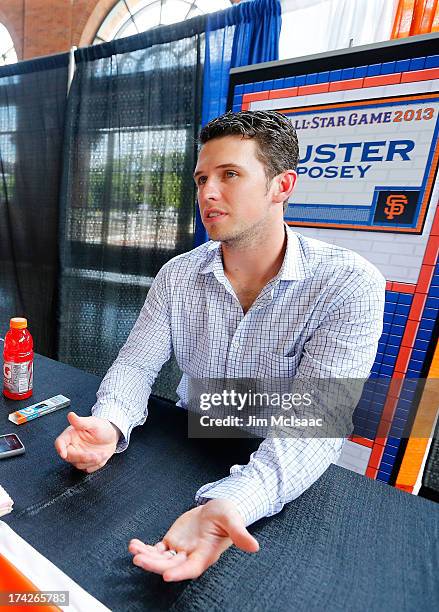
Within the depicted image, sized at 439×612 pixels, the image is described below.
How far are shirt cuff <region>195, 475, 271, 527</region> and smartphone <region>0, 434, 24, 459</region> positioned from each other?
1.31 feet

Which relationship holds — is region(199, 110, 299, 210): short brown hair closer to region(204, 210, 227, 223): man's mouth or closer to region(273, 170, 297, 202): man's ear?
region(273, 170, 297, 202): man's ear

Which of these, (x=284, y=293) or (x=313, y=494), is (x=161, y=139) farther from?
(x=313, y=494)

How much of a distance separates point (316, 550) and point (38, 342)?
302 cm

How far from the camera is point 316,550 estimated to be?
606 mm

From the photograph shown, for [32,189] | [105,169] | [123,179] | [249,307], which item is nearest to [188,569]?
[249,307]

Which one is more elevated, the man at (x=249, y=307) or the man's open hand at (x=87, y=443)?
the man at (x=249, y=307)

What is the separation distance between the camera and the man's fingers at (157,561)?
0.52m

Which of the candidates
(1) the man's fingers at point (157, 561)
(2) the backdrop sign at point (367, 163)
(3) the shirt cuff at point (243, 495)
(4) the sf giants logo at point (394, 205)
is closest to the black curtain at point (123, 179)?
(2) the backdrop sign at point (367, 163)

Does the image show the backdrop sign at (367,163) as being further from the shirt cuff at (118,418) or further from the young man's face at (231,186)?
the shirt cuff at (118,418)

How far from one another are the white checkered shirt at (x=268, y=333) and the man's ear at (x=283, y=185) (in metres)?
0.11

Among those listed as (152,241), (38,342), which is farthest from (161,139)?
(38,342)

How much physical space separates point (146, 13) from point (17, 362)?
3.82 metres

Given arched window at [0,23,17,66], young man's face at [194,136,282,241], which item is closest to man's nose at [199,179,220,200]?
young man's face at [194,136,282,241]

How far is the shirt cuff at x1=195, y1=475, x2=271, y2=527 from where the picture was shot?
62 centimetres
